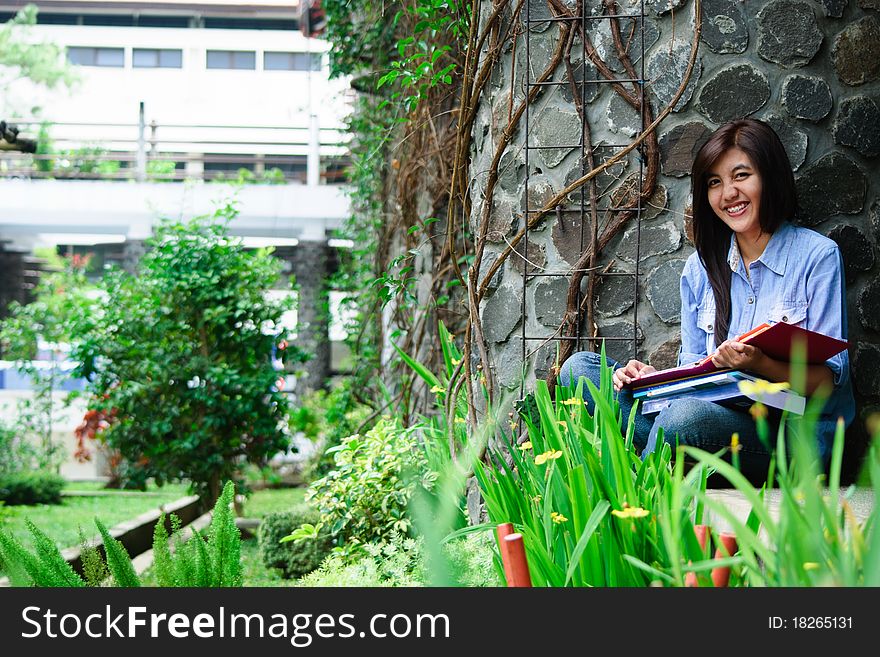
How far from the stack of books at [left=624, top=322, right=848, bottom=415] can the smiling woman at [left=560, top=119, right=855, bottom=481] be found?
29mm

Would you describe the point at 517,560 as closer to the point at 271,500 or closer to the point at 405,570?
the point at 405,570

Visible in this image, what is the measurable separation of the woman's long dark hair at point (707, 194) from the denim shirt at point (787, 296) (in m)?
0.02

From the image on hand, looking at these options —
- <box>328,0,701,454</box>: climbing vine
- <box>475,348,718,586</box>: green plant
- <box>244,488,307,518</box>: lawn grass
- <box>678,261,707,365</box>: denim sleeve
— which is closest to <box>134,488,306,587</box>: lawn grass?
<box>244,488,307,518</box>: lawn grass

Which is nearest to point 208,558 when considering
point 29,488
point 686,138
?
point 686,138

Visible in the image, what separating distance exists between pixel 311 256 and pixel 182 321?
191 inches

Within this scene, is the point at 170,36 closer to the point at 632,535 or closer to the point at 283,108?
the point at 283,108

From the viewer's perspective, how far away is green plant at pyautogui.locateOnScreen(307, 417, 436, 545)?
9.57 feet

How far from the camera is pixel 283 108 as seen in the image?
13047mm

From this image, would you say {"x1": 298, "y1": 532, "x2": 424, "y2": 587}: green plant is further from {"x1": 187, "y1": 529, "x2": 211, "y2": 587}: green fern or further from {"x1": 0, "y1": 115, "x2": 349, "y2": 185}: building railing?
{"x1": 0, "y1": 115, "x2": 349, "y2": 185}: building railing

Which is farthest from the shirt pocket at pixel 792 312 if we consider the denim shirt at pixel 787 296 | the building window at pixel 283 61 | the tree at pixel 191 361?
the building window at pixel 283 61

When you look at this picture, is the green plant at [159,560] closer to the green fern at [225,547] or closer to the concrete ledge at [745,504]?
the green fern at [225,547]

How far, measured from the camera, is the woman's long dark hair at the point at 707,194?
6.84ft
